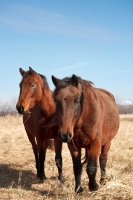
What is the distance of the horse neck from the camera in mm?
6346

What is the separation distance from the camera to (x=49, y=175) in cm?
698

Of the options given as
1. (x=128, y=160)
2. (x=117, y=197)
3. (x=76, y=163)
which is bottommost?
(x=128, y=160)

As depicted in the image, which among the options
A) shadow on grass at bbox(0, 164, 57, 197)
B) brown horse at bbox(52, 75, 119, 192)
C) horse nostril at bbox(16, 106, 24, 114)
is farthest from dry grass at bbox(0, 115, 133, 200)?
horse nostril at bbox(16, 106, 24, 114)

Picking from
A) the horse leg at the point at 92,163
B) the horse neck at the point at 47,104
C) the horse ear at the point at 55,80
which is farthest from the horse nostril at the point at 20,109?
the horse leg at the point at 92,163

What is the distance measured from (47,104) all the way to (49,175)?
5.95 feet

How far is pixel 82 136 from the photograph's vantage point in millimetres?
4793

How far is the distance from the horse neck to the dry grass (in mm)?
1263

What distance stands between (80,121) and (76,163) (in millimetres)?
848

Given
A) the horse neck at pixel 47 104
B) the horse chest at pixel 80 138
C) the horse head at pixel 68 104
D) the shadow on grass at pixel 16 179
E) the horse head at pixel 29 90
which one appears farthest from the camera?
the horse neck at pixel 47 104

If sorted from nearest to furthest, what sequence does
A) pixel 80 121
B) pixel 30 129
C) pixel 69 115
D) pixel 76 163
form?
pixel 69 115 < pixel 80 121 < pixel 76 163 < pixel 30 129

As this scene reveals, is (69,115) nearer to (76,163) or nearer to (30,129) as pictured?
(76,163)

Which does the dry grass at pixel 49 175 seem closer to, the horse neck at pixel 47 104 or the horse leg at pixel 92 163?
the horse leg at pixel 92 163

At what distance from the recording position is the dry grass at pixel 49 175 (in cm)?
462

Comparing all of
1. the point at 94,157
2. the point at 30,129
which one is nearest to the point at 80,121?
the point at 94,157
